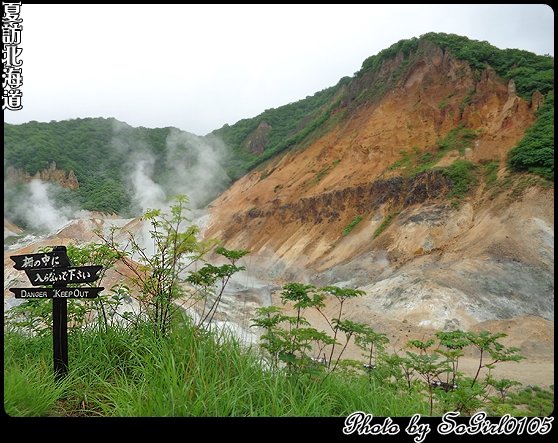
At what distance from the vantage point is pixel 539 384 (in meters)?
9.97

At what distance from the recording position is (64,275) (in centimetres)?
352

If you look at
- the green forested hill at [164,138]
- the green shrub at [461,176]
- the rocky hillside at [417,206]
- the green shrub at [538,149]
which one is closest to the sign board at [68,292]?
the green forested hill at [164,138]

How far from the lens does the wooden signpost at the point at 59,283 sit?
11.3ft

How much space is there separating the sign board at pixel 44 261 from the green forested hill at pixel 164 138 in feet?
4.54

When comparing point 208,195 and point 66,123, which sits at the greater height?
point 66,123

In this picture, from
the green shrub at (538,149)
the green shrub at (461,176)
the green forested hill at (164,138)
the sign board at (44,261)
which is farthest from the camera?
the green shrub at (461,176)

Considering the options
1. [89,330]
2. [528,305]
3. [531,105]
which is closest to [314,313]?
[528,305]

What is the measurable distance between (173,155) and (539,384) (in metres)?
51.7

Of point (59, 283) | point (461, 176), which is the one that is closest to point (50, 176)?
point (59, 283)

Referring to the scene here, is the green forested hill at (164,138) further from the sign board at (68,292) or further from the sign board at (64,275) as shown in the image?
the sign board at (68,292)

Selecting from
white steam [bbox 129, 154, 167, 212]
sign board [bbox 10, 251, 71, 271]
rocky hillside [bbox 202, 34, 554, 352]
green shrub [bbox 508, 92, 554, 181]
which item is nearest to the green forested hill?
green shrub [bbox 508, 92, 554, 181]

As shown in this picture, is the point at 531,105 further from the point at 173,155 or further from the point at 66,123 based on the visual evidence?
the point at 173,155

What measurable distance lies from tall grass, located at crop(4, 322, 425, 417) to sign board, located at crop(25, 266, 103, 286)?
2.10 feet

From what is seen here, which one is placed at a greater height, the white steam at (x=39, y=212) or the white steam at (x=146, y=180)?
the white steam at (x=146, y=180)
